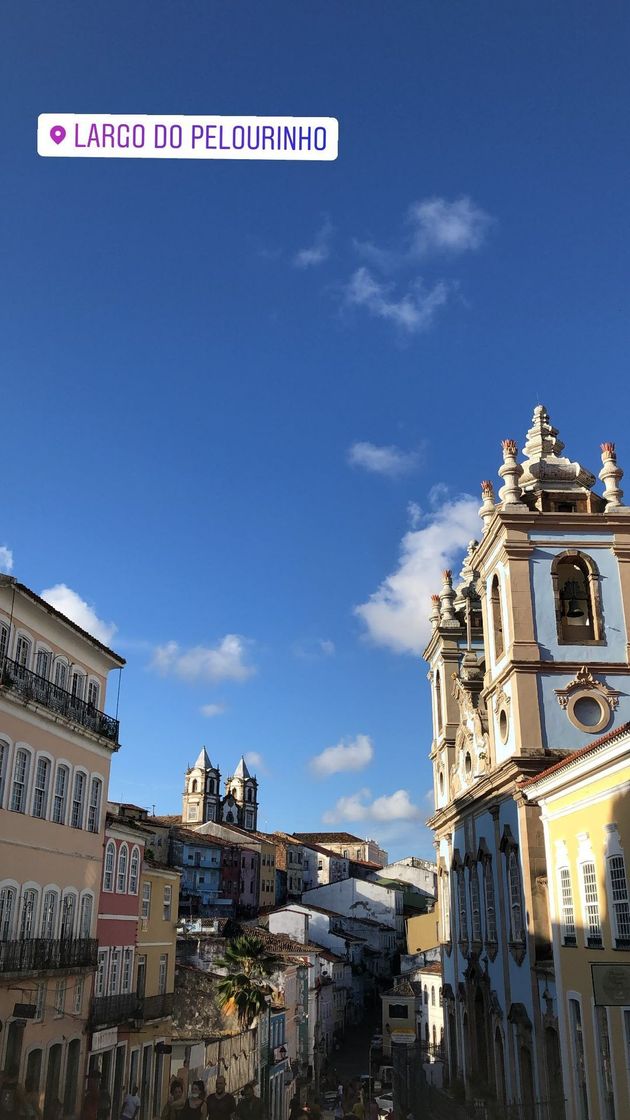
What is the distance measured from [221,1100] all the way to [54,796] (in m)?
10.4

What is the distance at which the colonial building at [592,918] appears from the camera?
1959 centimetres

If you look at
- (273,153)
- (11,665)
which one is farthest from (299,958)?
(273,153)

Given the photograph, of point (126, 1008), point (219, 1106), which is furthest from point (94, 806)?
point (219, 1106)

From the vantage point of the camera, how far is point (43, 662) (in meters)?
27.1

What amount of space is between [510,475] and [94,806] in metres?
18.1

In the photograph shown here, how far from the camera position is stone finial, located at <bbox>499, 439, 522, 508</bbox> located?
34.2 meters

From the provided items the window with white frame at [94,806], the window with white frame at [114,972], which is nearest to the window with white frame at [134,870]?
the window with white frame at [114,972]

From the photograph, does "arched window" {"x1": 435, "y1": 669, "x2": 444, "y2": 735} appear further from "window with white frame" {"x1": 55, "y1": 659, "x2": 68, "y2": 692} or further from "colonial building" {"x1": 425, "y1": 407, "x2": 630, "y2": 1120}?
"window with white frame" {"x1": 55, "y1": 659, "x2": 68, "y2": 692}

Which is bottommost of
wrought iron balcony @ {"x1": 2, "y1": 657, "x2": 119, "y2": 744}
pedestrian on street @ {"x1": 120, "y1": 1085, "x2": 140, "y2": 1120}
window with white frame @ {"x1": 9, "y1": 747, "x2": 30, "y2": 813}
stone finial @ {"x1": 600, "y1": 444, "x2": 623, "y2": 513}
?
pedestrian on street @ {"x1": 120, "y1": 1085, "x2": 140, "y2": 1120}

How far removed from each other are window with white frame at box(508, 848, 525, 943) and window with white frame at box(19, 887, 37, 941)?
1414cm

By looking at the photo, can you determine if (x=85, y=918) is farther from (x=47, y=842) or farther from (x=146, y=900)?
(x=146, y=900)

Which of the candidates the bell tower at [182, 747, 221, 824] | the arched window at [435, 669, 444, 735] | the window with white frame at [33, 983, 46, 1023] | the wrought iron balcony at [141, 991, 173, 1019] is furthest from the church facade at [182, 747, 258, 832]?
the window with white frame at [33, 983, 46, 1023]

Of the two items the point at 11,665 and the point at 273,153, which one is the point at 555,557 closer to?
the point at 11,665

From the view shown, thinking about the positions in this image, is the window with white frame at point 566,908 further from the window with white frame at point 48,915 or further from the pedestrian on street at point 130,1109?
the window with white frame at point 48,915
